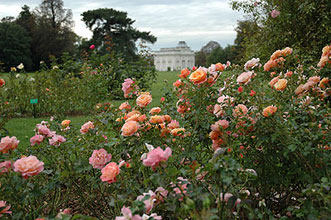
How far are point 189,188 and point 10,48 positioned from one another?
29385mm

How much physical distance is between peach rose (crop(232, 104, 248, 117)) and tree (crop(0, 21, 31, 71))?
28.3m

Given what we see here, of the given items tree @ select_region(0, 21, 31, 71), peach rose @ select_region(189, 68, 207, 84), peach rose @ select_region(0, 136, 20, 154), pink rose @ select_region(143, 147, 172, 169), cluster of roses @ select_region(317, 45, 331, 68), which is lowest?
peach rose @ select_region(0, 136, 20, 154)

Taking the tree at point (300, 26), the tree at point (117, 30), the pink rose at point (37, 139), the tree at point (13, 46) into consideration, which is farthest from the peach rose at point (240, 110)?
the tree at point (13, 46)

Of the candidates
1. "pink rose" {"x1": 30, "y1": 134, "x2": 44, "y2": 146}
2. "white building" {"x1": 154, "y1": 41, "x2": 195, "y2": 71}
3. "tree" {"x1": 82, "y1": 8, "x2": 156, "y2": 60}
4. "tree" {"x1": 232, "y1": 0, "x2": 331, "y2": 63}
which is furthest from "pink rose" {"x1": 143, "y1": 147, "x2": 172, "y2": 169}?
"white building" {"x1": 154, "y1": 41, "x2": 195, "y2": 71}

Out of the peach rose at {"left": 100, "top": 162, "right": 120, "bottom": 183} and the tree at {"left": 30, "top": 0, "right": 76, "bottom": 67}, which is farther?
the tree at {"left": 30, "top": 0, "right": 76, "bottom": 67}

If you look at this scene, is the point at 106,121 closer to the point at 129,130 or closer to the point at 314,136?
the point at 129,130

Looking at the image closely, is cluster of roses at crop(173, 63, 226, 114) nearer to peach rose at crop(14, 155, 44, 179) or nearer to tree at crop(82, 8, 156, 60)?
peach rose at crop(14, 155, 44, 179)

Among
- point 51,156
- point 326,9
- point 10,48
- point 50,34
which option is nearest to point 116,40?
point 50,34

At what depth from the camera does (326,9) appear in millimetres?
4293

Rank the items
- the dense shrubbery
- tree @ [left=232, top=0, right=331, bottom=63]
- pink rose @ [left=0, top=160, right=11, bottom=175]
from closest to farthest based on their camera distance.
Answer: the dense shrubbery < pink rose @ [left=0, top=160, right=11, bottom=175] < tree @ [left=232, top=0, right=331, bottom=63]

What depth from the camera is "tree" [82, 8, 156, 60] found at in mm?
26172

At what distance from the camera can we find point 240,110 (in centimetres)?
135

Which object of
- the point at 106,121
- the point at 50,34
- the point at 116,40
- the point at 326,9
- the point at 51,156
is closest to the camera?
the point at 106,121

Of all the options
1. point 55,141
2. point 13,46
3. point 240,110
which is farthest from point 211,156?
point 13,46
